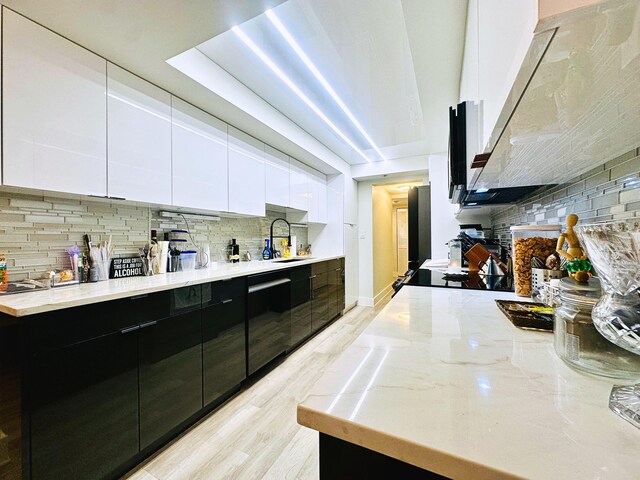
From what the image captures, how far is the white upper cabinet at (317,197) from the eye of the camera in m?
3.63

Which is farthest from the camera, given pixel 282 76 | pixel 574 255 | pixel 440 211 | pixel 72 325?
pixel 440 211

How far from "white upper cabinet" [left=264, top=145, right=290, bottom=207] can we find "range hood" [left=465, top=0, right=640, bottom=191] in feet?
7.19

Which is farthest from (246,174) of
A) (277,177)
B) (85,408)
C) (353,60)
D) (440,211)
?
(440,211)

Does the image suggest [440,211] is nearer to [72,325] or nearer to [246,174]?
[246,174]

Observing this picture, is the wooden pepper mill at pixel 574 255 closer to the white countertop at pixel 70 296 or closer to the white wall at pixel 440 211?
the white countertop at pixel 70 296

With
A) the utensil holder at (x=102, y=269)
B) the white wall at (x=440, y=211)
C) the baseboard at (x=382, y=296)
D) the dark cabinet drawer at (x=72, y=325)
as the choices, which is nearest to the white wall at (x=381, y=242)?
the baseboard at (x=382, y=296)

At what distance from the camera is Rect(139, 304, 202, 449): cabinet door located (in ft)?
4.28

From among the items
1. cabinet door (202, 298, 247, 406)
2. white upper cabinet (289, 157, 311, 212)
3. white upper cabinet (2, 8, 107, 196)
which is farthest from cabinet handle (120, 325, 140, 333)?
white upper cabinet (289, 157, 311, 212)

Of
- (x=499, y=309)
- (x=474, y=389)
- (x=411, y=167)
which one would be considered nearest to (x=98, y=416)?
(x=474, y=389)

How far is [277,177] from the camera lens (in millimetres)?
2896

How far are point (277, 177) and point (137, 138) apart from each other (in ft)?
4.83

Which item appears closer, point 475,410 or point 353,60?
point 475,410

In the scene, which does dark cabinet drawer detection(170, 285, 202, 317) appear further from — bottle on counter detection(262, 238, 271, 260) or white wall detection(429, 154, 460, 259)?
white wall detection(429, 154, 460, 259)

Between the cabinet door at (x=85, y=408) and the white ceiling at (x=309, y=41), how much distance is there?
4.91 feet
